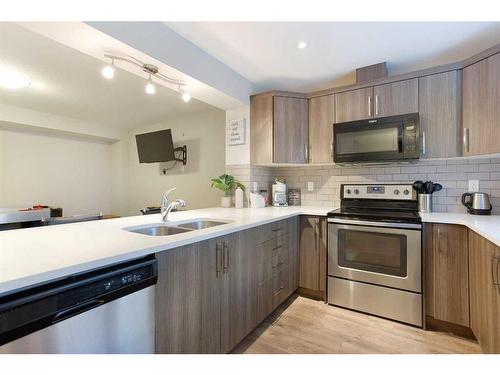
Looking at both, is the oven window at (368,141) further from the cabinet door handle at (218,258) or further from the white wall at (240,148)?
the cabinet door handle at (218,258)

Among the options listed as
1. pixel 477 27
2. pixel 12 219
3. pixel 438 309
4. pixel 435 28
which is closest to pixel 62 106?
pixel 12 219

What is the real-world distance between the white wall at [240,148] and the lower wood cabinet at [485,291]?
81.7 inches

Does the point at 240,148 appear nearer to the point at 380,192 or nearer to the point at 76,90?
the point at 380,192

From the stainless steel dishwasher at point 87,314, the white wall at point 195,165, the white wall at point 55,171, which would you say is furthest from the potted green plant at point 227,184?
the white wall at point 55,171

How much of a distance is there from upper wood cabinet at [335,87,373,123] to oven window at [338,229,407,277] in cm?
114

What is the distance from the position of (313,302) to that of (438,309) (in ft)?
3.23

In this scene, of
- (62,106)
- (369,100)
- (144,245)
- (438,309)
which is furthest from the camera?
(62,106)

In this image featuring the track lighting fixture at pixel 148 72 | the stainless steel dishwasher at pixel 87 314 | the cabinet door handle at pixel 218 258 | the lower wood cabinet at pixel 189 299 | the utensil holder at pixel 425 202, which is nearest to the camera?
the stainless steel dishwasher at pixel 87 314

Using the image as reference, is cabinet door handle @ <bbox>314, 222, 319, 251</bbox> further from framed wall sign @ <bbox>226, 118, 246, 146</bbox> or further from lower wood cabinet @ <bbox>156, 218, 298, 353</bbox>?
framed wall sign @ <bbox>226, 118, 246, 146</bbox>

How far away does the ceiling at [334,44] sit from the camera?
1.75 m

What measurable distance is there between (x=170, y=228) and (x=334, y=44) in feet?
6.44

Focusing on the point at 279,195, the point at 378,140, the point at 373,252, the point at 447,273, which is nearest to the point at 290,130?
the point at 279,195

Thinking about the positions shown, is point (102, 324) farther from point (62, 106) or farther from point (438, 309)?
point (62, 106)
